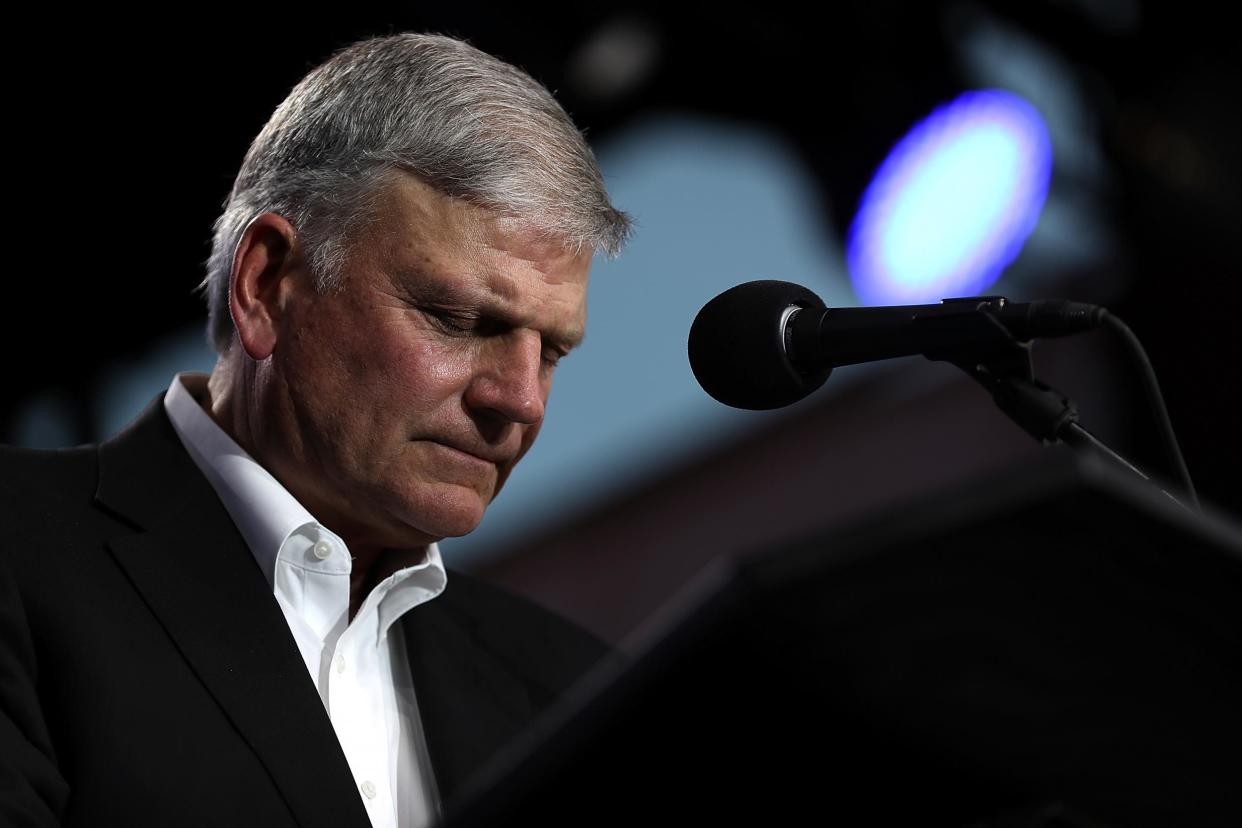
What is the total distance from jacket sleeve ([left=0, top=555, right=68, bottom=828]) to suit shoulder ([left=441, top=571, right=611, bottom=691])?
81 centimetres

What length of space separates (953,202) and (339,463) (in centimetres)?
243

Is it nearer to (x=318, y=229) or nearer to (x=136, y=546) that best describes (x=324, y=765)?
(x=136, y=546)

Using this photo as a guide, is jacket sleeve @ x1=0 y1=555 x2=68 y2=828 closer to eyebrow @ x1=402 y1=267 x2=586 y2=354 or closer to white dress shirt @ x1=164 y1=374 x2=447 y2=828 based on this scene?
white dress shirt @ x1=164 y1=374 x2=447 y2=828

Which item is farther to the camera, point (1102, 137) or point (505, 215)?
point (1102, 137)

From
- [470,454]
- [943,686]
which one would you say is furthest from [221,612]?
[943,686]

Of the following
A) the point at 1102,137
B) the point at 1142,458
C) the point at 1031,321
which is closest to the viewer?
the point at 1031,321

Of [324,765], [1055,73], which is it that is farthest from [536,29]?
[324,765]

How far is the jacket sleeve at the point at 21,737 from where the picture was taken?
1394 mm

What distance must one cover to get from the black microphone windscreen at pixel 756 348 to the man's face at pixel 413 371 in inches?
17.2

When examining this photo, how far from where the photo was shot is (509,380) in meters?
1.96

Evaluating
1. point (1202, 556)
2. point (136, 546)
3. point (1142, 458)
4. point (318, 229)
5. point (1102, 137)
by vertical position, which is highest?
point (318, 229)

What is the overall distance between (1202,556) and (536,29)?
285 centimetres

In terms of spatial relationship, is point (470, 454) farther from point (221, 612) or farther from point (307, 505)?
point (221, 612)

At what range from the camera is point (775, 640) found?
932mm
